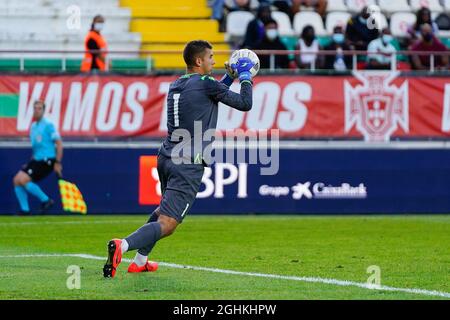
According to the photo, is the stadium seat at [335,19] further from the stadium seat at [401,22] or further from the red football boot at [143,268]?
the red football boot at [143,268]

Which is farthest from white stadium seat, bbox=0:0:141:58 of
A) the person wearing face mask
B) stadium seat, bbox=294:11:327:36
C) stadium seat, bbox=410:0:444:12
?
stadium seat, bbox=410:0:444:12

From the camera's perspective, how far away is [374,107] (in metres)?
22.2

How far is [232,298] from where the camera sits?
8.95m

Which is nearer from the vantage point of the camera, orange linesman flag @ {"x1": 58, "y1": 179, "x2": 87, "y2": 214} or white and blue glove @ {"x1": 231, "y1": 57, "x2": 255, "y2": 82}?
white and blue glove @ {"x1": 231, "y1": 57, "x2": 255, "y2": 82}

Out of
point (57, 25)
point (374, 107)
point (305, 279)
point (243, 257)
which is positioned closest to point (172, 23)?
point (57, 25)

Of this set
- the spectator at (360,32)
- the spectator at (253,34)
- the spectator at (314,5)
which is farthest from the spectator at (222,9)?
the spectator at (360,32)

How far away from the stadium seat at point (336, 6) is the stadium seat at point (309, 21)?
2.08ft

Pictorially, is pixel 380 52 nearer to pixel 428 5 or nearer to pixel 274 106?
pixel 274 106

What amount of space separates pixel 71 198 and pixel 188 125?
11.1 metres

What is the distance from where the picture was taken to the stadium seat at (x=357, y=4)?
88.5 ft

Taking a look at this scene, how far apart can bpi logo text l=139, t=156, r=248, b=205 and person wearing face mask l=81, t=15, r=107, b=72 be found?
2.02m

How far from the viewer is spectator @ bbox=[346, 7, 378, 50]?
931 inches

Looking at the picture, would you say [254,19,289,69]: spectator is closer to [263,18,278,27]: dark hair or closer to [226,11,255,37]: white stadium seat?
[263,18,278,27]: dark hair
